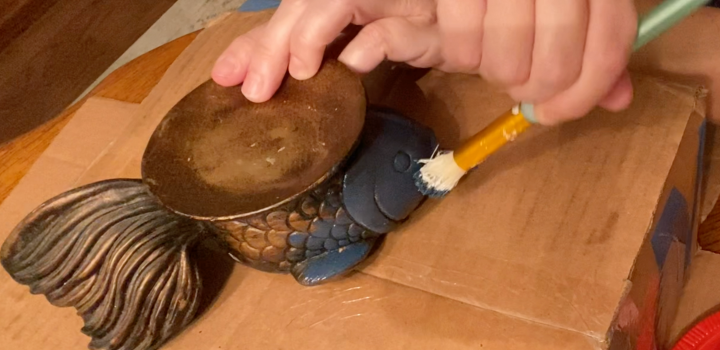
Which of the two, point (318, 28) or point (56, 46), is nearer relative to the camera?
point (318, 28)

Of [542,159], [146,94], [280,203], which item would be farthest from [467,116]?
[146,94]

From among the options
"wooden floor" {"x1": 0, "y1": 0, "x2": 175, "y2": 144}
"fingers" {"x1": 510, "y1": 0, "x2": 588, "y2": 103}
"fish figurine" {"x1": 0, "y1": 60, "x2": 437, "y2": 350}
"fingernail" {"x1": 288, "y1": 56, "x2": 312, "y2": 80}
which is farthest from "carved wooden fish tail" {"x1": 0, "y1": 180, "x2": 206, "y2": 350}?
"wooden floor" {"x1": 0, "y1": 0, "x2": 175, "y2": 144}

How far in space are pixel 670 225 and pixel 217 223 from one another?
289 mm

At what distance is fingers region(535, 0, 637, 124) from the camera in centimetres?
33

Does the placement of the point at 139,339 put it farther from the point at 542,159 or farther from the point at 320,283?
the point at 542,159

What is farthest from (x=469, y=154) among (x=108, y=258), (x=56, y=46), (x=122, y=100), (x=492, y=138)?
(x=56, y=46)

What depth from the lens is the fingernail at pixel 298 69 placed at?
1.36ft

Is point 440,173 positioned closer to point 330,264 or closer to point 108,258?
point 330,264

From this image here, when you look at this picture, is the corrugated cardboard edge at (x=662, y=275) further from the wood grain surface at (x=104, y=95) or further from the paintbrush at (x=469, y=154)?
the wood grain surface at (x=104, y=95)

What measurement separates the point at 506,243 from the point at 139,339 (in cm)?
23

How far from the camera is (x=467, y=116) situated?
487 mm

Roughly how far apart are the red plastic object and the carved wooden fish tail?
34 centimetres

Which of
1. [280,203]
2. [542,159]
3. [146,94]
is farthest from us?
[146,94]

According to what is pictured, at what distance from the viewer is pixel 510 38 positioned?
35 centimetres
